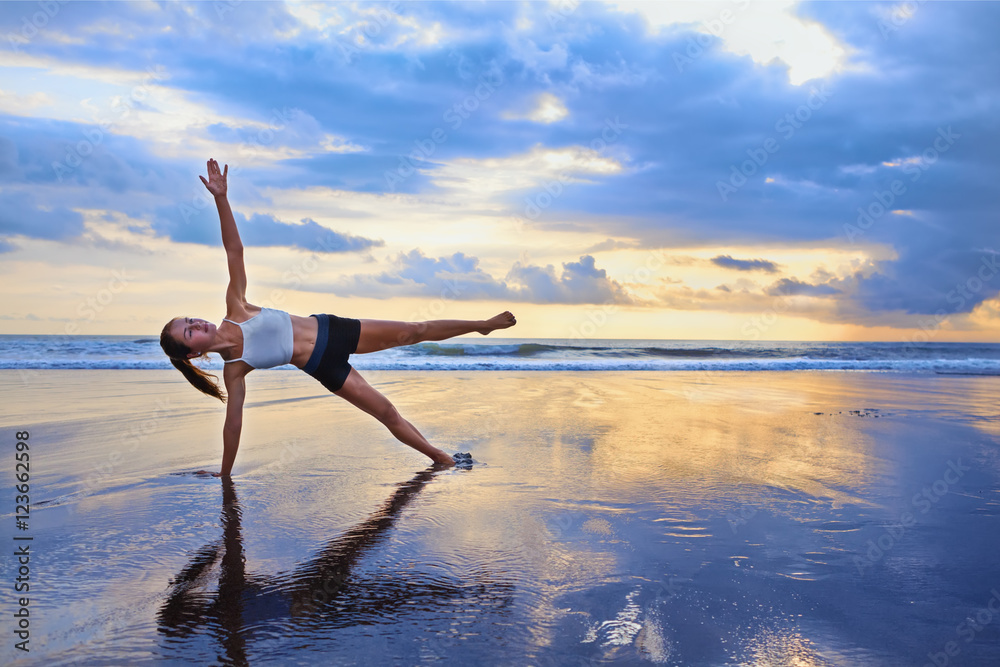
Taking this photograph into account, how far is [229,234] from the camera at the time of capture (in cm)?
460

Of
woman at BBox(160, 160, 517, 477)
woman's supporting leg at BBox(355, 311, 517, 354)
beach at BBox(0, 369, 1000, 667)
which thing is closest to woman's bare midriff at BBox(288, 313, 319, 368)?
woman at BBox(160, 160, 517, 477)

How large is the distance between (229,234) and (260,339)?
0.80m

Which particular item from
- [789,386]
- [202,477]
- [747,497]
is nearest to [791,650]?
[747,497]

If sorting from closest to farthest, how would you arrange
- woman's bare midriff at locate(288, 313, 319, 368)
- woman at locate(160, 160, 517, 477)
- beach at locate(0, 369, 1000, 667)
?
beach at locate(0, 369, 1000, 667), woman at locate(160, 160, 517, 477), woman's bare midriff at locate(288, 313, 319, 368)

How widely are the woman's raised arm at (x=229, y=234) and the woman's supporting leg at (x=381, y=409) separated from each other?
3.59ft

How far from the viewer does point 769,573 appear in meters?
3.01

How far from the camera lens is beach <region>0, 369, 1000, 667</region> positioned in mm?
2371

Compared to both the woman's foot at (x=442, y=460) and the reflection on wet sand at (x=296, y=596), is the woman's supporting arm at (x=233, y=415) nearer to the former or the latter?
the reflection on wet sand at (x=296, y=596)

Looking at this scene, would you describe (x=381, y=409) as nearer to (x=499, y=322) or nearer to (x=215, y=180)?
(x=499, y=322)

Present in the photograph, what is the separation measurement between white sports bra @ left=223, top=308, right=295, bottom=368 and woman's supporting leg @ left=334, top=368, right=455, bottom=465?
60 centimetres

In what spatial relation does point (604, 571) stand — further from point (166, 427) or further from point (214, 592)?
point (166, 427)

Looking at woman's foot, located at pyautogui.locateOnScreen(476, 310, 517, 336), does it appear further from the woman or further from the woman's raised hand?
the woman's raised hand

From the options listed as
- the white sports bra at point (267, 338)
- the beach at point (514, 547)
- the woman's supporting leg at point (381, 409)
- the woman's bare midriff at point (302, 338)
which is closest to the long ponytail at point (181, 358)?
the white sports bra at point (267, 338)

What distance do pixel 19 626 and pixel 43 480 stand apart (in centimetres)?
283
